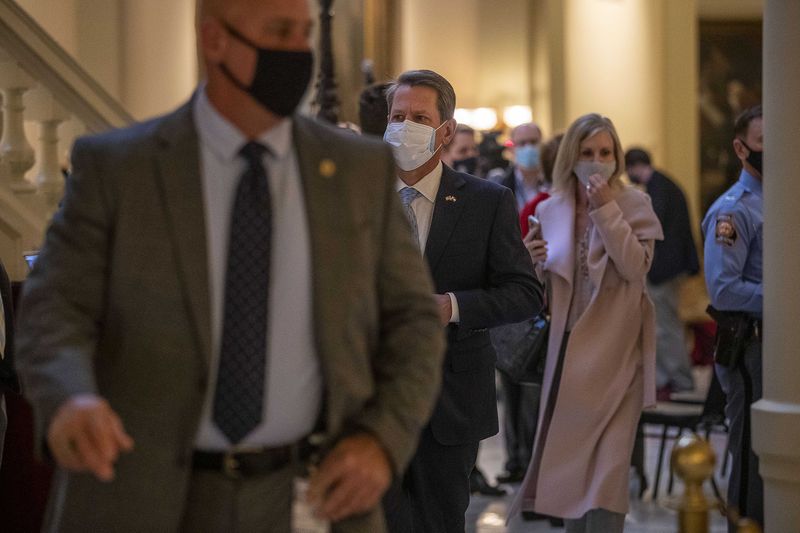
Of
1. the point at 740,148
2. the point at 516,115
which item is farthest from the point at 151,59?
the point at 740,148

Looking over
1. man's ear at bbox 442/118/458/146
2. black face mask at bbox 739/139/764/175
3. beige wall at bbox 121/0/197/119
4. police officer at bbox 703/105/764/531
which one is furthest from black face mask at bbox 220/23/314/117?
beige wall at bbox 121/0/197/119

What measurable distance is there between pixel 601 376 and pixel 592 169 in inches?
36.2

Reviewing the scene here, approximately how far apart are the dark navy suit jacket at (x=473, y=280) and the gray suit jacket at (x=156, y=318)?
1.91 metres

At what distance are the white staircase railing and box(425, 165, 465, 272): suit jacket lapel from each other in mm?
3533

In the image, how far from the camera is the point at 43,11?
1262 centimetres

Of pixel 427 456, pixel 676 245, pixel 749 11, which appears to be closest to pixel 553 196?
pixel 427 456

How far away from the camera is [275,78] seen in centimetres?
296

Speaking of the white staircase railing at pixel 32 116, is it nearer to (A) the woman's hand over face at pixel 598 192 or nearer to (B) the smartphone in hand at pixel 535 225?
(B) the smartphone in hand at pixel 535 225

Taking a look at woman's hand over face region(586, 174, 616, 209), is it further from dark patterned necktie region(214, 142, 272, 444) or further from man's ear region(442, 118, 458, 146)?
dark patterned necktie region(214, 142, 272, 444)

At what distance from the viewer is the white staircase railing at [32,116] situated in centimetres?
780

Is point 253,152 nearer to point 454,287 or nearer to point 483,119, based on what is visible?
point 454,287

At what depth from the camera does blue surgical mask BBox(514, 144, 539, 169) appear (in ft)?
31.2

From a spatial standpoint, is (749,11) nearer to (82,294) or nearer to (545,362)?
(545,362)

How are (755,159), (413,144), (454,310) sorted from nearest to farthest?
(454,310)
(413,144)
(755,159)
